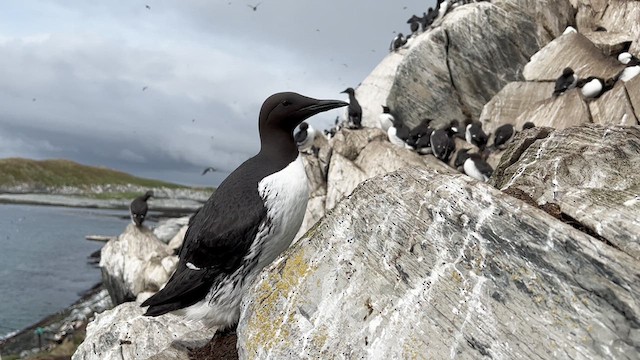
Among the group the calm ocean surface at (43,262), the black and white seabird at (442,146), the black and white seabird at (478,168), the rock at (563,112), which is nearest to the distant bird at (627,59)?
the rock at (563,112)

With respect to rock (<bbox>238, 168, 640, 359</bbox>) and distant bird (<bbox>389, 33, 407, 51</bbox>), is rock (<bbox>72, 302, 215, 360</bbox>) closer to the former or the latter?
rock (<bbox>238, 168, 640, 359</bbox>)

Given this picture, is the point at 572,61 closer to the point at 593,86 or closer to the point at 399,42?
the point at 593,86

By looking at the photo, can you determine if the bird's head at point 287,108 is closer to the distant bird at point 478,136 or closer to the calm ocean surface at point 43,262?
the distant bird at point 478,136

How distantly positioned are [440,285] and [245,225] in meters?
1.90

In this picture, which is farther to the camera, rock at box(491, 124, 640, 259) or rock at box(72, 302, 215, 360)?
rock at box(72, 302, 215, 360)

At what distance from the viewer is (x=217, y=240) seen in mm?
4445

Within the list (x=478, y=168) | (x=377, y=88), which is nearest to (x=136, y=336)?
(x=478, y=168)

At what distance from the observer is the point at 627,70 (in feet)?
57.1

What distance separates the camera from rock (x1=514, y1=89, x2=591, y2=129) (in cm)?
1702

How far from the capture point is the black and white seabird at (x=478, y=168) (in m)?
15.8

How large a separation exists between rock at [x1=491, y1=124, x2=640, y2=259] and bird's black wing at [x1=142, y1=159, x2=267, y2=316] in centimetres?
256

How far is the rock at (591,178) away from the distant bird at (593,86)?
14175 mm

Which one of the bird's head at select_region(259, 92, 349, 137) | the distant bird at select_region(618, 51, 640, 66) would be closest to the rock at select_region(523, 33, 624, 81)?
the distant bird at select_region(618, 51, 640, 66)

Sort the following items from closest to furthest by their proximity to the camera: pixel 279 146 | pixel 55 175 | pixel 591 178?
1. pixel 591 178
2. pixel 279 146
3. pixel 55 175
